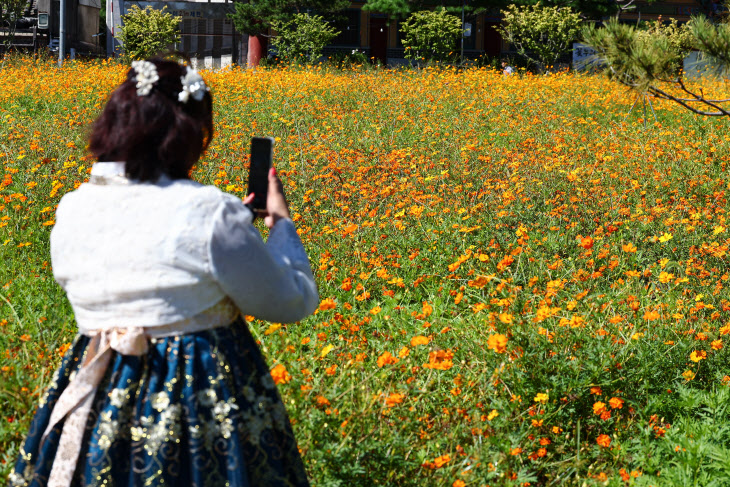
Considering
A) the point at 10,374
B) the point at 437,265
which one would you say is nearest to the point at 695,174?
the point at 437,265

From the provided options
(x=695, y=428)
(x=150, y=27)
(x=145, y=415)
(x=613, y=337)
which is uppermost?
(x=150, y=27)

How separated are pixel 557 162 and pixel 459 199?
1.23m

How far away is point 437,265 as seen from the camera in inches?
184

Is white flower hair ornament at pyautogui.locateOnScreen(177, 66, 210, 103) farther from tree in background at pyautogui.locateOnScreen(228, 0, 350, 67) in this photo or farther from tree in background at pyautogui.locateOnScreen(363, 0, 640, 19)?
tree in background at pyautogui.locateOnScreen(363, 0, 640, 19)

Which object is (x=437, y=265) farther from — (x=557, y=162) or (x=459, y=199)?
(x=557, y=162)

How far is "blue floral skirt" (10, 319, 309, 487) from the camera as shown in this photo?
157cm

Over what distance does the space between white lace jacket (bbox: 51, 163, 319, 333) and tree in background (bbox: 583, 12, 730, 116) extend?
2.91m

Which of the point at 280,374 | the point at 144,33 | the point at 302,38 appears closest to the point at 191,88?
the point at 280,374

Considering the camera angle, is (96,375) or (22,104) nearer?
(96,375)

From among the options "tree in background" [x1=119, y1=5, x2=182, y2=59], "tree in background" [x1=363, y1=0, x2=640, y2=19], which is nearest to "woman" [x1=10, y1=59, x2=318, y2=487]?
"tree in background" [x1=119, y1=5, x2=182, y2=59]

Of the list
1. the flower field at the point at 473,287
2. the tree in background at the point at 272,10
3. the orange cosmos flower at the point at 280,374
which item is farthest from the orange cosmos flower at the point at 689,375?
the tree in background at the point at 272,10

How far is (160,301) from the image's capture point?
1.53 meters

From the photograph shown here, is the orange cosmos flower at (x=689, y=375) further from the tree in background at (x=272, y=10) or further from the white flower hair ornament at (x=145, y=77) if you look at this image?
the tree in background at (x=272, y=10)

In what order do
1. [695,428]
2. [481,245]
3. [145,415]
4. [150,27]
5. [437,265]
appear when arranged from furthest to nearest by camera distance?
[150,27]
[481,245]
[437,265]
[695,428]
[145,415]
